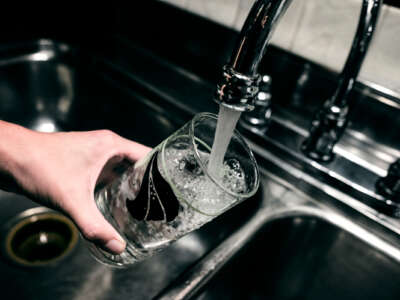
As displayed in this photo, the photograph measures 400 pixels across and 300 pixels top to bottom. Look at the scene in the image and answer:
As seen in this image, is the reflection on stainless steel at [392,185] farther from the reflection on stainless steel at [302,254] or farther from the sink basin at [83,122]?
the sink basin at [83,122]

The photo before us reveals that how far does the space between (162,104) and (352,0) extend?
0.46 m

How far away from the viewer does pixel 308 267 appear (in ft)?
2.15

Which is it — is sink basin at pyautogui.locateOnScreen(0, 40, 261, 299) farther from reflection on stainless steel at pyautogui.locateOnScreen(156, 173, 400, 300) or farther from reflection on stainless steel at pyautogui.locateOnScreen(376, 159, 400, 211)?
reflection on stainless steel at pyautogui.locateOnScreen(376, 159, 400, 211)

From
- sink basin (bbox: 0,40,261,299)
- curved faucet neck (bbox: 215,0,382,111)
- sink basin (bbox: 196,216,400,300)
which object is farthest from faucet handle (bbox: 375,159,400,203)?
curved faucet neck (bbox: 215,0,382,111)

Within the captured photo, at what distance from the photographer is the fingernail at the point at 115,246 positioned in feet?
1.42

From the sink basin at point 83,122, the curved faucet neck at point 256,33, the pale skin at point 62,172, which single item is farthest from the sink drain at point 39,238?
the curved faucet neck at point 256,33

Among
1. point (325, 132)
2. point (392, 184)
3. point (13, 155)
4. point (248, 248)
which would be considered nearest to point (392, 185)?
point (392, 184)

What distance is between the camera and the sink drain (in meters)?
0.69

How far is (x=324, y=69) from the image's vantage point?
2.27ft

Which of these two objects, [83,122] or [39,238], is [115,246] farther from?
[83,122]


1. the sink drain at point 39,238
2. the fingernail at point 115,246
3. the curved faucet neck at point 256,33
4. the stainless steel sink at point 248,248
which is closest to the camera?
the curved faucet neck at point 256,33

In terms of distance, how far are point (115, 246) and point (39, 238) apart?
1.27ft

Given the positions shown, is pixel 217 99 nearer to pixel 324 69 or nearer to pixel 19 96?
pixel 324 69

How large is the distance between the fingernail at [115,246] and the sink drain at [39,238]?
0.32 metres
